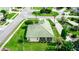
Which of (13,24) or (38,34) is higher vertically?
(13,24)

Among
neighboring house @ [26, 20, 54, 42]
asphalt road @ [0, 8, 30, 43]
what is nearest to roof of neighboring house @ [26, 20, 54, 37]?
neighboring house @ [26, 20, 54, 42]

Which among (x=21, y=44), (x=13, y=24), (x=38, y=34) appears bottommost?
(x=21, y=44)

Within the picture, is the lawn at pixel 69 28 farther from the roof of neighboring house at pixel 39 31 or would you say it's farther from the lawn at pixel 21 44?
the lawn at pixel 21 44

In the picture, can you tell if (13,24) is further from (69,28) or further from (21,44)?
(69,28)

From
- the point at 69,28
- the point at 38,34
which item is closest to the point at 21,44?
the point at 38,34

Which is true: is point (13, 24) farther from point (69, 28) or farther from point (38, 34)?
point (69, 28)

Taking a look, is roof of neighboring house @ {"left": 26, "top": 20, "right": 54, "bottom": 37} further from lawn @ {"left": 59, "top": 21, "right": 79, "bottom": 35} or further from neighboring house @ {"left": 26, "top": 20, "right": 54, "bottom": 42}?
lawn @ {"left": 59, "top": 21, "right": 79, "bottom": 35}
